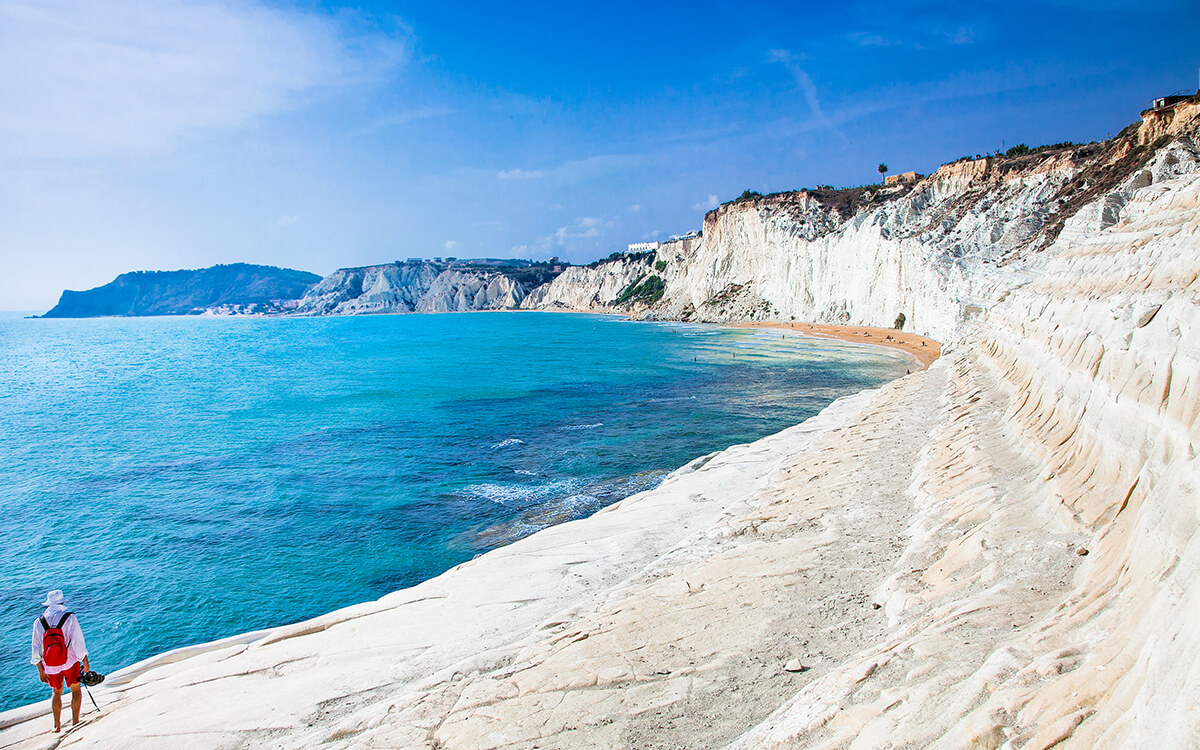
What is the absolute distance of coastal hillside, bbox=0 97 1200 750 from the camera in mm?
3781

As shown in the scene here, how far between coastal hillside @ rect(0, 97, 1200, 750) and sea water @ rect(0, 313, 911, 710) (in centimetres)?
336

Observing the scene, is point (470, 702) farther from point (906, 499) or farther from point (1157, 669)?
point (906, 499)

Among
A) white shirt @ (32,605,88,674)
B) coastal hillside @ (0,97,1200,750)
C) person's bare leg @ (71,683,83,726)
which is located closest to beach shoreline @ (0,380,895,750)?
coastal hillside @ (0,97,1200,750)

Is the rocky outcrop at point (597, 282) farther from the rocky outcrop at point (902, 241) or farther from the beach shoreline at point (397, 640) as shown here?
the beach shoreline at point (397, 640)

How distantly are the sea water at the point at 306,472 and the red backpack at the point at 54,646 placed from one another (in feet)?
12.6

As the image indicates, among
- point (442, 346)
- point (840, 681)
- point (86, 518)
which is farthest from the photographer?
point (442, 346)

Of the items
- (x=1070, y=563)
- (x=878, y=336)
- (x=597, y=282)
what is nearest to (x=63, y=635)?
(x=1070, y=563)

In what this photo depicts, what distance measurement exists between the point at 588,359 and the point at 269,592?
43121 mm

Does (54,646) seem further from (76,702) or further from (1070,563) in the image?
(1070,563)

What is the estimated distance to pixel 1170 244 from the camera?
788 cm

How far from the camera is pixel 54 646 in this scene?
7457 mm

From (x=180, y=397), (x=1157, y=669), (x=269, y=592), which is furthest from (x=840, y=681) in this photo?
(x=180, y=397)

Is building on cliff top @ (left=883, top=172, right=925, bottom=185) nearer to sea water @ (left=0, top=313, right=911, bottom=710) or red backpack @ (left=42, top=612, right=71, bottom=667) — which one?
sea water @ (left=0, top=313, right=911, bottom=710)

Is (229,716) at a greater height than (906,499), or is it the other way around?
(906,499)
